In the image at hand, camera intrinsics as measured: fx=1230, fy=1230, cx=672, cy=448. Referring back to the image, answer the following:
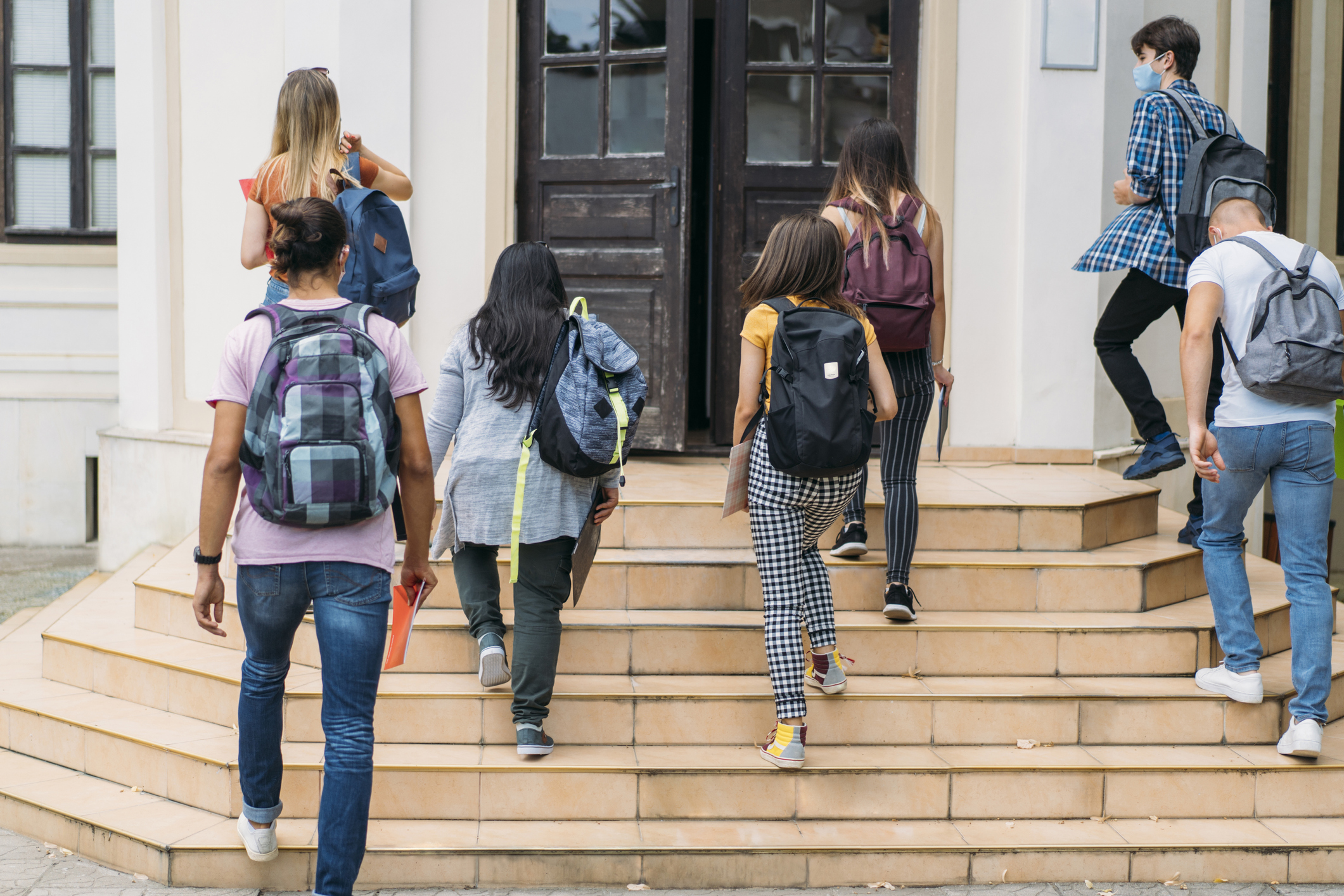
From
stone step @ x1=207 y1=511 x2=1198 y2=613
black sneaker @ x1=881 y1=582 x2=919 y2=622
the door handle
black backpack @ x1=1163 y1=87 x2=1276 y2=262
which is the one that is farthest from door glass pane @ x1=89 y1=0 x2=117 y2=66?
black backpack @ x1=1163 y1=87 x2=1276 y2=262

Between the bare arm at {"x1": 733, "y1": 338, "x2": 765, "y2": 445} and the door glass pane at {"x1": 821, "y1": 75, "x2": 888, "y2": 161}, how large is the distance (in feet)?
9.49

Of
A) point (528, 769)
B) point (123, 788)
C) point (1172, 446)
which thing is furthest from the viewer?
point (1172, 446)

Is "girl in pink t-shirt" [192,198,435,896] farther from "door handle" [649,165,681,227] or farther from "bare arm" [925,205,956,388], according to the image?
"door handle" [649,165,681,227]

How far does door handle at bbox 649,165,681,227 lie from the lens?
6.29 meters

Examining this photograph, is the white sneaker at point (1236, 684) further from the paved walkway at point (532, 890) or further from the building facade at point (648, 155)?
the building facade at point (648, 155)

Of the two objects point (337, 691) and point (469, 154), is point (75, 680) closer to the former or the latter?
point (337, 691)

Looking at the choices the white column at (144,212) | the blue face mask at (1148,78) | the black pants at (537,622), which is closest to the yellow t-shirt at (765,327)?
the black pants at (537,622)

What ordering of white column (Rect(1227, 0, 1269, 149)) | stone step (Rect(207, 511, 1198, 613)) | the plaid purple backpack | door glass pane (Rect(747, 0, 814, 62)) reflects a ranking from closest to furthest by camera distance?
the plaid purple backpack, stone step (Rect(207, 511, 1198, 613)), door glass pane (Rect(747, 0, 814, 62)), white column (Rect(1227, 0, 1269, 149))

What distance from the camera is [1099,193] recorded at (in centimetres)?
631

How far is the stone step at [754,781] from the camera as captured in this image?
3.89 metres

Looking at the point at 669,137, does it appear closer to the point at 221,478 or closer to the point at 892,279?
the point at 892,279

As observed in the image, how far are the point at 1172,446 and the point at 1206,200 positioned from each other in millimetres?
1007

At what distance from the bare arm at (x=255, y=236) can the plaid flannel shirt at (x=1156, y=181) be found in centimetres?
338

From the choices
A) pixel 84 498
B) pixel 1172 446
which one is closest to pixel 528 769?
pixel 1172 446
